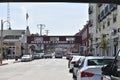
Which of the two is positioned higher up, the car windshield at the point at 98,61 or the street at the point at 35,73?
the car windshield at the point at 98,61

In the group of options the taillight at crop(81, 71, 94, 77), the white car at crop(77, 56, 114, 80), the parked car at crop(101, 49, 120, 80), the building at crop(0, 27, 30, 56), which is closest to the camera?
the parked car at crop(101, 49, 120, 80)

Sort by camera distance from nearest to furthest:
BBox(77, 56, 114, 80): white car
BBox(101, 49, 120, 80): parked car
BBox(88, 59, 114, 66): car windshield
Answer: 1. BBox(101, 49, 120, 80): parked car
2. BBox(77, 56, 114, 80): white car
3. BBox(88, 59, 114, 66): car windshield

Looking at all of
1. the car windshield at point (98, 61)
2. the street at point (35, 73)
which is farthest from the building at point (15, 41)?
the car windshield at point (98, 61)

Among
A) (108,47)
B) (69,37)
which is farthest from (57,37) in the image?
(108,47)

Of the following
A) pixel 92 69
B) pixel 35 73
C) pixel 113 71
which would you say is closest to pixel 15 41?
pixel 35 73

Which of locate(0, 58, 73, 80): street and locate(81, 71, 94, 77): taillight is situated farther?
locate(0, 58, 73, 80): street

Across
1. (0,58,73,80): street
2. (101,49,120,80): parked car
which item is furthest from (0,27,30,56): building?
(101,49,120,80): parked car

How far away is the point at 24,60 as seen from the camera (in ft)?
262

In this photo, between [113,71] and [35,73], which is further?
[35,73]

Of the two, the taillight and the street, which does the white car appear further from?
the street

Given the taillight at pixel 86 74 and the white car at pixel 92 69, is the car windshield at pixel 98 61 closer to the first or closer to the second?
the white car at pixel 92 69

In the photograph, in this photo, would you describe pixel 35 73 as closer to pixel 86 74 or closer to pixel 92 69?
pixel 86 74

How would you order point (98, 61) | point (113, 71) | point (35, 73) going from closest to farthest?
point (113, 71), point (98, 61), point (35, 73)

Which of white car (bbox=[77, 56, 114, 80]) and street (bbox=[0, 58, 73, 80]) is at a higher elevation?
white car (bbox=[77, 56, 114, 80])
